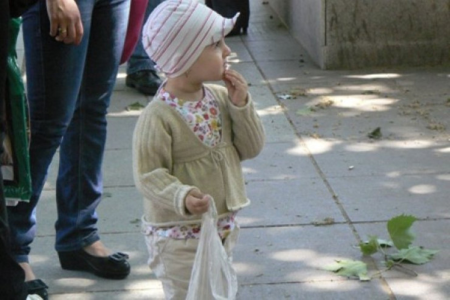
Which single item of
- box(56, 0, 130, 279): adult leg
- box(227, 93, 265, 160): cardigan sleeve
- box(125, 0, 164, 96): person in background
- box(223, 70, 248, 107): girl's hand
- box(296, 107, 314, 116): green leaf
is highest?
box(223, 70, 248, 107): girl's hand

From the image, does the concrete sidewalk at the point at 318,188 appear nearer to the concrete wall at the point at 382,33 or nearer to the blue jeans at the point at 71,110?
the concrete wall at the point at 382,33

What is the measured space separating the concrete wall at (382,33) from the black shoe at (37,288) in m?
4.92

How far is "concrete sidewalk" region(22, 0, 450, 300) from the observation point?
475cm

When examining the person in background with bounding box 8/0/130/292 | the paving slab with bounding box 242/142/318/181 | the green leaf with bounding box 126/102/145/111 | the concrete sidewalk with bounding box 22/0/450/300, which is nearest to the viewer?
the person in background with bounding box 8/0/130/292

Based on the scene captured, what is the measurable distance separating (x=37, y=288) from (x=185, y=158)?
1.24 metres

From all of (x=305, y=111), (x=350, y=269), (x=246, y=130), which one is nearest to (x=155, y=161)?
(x=246, y=130)

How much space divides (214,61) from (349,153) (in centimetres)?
324

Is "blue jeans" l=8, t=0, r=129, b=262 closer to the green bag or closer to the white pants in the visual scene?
the green bag

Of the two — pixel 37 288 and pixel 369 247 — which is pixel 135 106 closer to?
pixel 369 247

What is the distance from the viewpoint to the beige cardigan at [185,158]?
3490 millimetres

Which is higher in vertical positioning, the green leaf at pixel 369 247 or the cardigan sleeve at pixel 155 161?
the cardigan sleeve at pixel 155 161

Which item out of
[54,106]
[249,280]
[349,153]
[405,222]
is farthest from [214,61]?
[349,153]

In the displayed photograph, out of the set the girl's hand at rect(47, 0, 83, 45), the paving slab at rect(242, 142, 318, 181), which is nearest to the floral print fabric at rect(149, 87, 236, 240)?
the girl's hand at rect(47, 0, 83, 45)

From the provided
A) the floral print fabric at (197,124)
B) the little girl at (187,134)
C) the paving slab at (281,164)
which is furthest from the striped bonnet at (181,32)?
the paving slab at (281,164)
